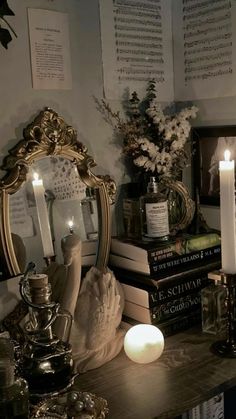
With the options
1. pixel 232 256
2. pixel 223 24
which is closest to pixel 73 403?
pixel 232 256

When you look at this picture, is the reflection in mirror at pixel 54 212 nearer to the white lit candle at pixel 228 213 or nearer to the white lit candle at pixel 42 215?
the white lit candle at pixel 42 215

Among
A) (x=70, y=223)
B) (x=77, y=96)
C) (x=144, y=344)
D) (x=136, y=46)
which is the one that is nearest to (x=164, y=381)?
(x=144, y=344)

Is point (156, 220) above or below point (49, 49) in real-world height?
below

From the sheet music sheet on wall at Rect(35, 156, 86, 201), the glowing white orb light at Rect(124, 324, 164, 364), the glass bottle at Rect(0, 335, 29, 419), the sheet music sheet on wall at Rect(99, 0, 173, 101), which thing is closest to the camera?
the glass bottle at Rect(0, 335, 29, 419)

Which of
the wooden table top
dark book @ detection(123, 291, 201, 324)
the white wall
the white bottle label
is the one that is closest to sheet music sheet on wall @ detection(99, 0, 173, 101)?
the white wall

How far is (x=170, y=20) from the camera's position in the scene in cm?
138

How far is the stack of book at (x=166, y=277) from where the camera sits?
3.74 feet

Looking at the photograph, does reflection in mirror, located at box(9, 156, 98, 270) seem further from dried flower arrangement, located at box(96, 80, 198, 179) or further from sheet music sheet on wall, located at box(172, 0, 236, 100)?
sheet music sheet on wall, located at box(172, 0, 236, 100)

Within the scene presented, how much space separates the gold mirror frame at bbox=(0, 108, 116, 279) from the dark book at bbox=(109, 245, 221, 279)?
0.05m

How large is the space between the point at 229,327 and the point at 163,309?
0.16m

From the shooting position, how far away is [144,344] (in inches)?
40.5

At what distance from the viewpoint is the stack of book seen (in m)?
1.14

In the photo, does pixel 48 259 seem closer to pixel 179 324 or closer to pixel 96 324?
pixel 96 324

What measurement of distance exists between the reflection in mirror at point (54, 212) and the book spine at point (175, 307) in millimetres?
204
